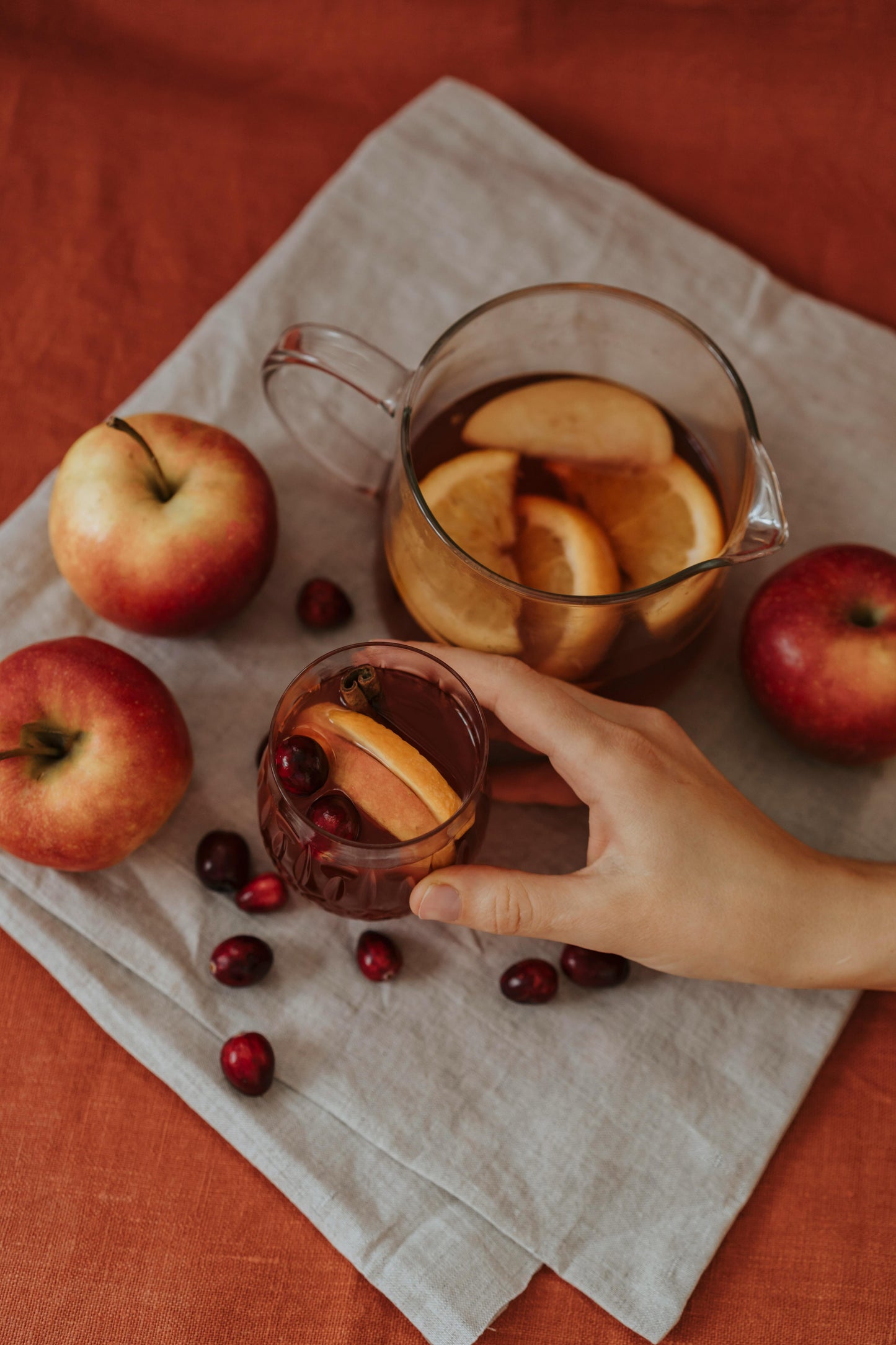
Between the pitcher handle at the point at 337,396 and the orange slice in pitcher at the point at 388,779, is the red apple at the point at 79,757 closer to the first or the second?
the orange slice in pitcher at the point at 388,779

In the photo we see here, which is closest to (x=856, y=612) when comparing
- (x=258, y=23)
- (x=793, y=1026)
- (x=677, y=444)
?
(x=677, y=444)

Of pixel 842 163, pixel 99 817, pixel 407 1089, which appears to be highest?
pixel 842 163

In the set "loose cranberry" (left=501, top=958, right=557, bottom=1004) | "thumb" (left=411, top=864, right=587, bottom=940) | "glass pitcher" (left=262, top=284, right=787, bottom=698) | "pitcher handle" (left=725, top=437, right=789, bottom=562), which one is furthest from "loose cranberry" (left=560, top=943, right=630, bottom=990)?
"pitcher handle" (left=725, top=437, right=789, bottom=562)

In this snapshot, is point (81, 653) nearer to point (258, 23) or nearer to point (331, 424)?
point (331, 424)

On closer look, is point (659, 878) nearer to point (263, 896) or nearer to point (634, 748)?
point (634, 748)

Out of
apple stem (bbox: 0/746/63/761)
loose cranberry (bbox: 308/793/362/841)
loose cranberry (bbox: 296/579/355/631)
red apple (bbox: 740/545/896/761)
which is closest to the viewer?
A: loose cranberry (bbox: 308/793/362/841)

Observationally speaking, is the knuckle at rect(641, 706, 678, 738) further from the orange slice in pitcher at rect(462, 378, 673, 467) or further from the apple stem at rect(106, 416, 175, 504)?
the apple stem at rect(106, 416, 175, 504)
